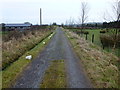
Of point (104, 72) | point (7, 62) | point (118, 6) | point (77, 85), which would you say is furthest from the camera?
point (118, 6)

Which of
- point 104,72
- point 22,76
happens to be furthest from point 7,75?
point 104,72

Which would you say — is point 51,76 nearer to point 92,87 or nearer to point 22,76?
point 22,76

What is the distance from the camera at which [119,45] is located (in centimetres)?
1902

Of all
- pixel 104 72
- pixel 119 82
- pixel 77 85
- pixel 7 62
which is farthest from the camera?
pixel 7 62

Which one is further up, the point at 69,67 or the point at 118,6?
the point at 118,6

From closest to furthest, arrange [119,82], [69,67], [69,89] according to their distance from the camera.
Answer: [69,89], [119,82], [69,67]

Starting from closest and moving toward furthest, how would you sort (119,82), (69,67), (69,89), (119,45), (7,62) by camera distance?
(69,89)
(119,82)
(69,67)
(7,62)
(119,45)

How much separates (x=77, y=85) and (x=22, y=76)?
8.02ft

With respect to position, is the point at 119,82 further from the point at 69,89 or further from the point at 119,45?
the point at 119,45

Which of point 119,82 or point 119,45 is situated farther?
point 119,45

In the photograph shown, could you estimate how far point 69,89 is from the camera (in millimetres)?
5863

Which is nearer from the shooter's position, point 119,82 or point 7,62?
point 119,82

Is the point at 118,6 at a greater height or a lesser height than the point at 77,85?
greater

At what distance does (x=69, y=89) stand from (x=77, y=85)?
0.51 metres
